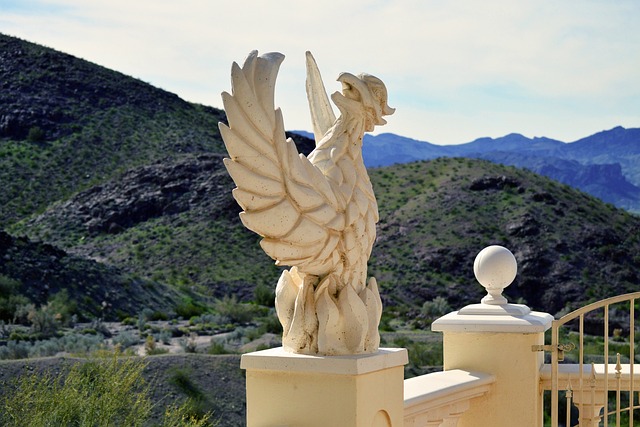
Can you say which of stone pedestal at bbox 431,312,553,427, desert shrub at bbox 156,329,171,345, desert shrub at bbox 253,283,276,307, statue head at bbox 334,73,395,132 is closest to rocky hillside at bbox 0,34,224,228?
desert shrub at bbox 253,283,276,307

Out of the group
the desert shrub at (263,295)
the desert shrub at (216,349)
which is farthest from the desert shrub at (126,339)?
the desert shrub at (263,295)

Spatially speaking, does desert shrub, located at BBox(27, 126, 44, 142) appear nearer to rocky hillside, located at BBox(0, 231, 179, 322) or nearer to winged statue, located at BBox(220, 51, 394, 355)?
rocky hillside, located at BBox(0, 231, 179, 322)

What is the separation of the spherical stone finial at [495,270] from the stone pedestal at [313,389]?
2.12 m

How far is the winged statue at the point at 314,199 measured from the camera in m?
3.44

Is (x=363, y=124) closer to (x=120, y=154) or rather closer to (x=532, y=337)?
(x=532, y=337)

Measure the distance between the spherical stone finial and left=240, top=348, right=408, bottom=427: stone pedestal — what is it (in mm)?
2119

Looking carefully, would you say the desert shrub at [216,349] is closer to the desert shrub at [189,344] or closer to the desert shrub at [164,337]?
the desert shrub at [189,344]

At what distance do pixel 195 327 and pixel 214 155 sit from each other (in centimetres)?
2676

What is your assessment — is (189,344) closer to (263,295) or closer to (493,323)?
(263,295)

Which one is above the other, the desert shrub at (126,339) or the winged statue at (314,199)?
the winged statue at (314,199)

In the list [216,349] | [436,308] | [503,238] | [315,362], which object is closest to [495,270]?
[315,362]

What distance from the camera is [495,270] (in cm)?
594

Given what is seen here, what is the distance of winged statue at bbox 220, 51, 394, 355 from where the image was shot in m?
3.44

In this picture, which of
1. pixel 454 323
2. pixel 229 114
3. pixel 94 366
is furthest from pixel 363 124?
pixel 94 366
